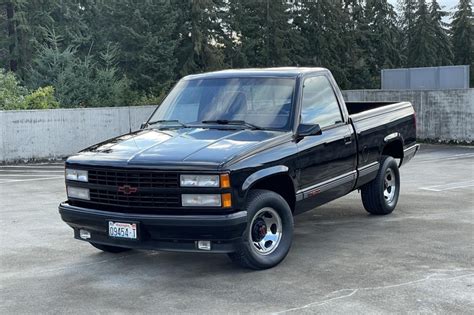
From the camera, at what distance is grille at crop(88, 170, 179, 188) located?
5578 millimetres

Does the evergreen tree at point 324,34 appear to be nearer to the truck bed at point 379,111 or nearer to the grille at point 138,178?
the truck bed at point 379,111

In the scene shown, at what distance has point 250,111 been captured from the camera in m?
6.74

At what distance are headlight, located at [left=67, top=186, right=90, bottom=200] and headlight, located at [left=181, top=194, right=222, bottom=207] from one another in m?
1.14

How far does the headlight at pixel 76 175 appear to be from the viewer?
6113 mm

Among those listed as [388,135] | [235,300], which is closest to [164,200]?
[235,300]

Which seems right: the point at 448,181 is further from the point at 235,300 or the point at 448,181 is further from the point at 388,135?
the point at 235,300

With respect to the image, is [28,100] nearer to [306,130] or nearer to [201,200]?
[306,130]

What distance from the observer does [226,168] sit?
5.51 meters

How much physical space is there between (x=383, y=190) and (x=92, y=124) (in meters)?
14.3

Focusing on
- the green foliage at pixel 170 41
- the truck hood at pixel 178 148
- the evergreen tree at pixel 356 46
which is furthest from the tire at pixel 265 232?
the evergreen tree at pixel 356 46

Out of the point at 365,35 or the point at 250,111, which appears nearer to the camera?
the point at 250,111

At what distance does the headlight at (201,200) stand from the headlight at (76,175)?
1.16 metres

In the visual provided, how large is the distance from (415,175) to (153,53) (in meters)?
26.6

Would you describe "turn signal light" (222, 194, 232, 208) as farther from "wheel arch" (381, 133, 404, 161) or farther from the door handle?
"wheel arch" (381, 133, 404, 161)
